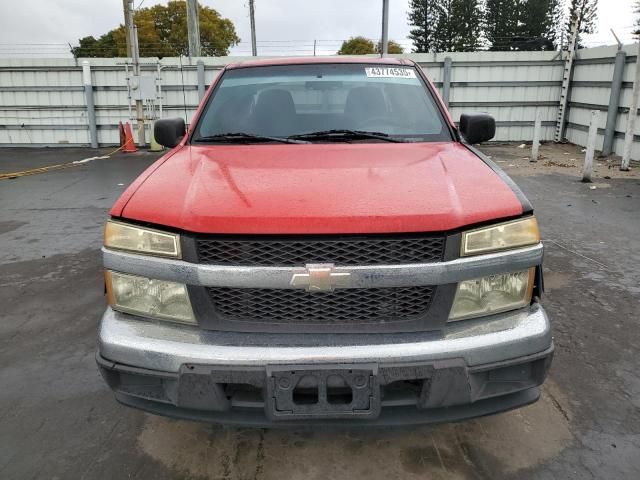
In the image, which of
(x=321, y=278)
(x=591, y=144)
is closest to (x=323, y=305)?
(x=321, y=278)

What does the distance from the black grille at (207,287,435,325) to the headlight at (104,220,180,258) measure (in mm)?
226

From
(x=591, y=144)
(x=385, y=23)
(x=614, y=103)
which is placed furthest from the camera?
(x=385, y=23)

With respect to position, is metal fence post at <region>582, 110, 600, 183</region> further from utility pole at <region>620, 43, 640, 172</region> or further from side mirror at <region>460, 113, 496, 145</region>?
side mirror at <region>460, 113, 496, 145</region>

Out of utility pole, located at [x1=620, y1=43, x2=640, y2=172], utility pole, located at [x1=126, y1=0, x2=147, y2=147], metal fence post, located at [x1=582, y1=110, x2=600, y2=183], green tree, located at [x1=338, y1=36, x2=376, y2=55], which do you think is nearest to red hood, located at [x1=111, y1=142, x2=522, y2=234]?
metal fence post, located at [x1=582, y1=110, x2=600, y2=183]

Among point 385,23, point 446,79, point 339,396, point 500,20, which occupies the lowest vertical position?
point 339,396

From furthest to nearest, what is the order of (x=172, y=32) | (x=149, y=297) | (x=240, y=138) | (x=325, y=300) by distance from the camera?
(x=172, y=32)
(x=240, y=138)
(x=149, y=297)
(x=325, y=300)

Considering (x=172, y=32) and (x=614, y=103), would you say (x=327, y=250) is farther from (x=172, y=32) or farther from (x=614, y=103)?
(x=172, y=32)

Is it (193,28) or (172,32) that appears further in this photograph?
(172,32)

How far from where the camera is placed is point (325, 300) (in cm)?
190

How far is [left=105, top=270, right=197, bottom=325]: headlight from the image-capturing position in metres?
1.96

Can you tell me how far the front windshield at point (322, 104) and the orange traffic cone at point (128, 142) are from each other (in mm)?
11565

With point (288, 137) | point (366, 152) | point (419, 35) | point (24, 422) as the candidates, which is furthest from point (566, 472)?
point (419, 35)

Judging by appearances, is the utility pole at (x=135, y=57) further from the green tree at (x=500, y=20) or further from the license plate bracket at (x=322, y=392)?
the green tree at (x=500, y=20)

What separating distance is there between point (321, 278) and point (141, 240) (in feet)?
2.35
